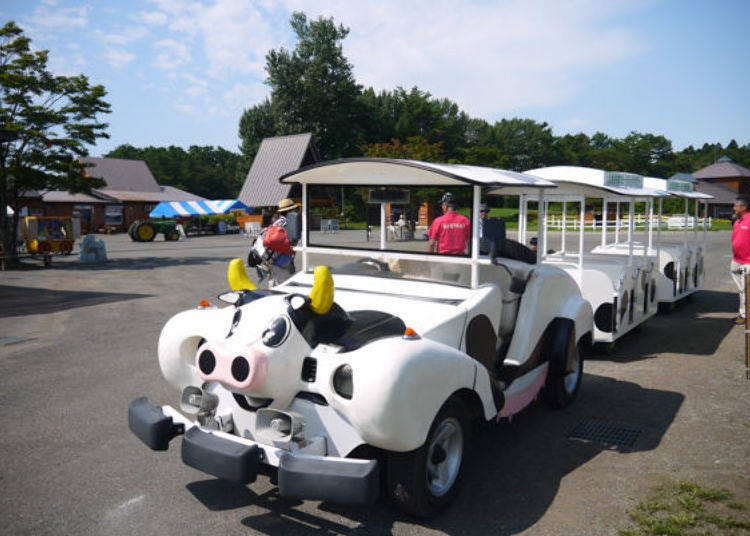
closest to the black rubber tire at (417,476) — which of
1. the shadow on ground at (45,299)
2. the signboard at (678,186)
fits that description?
→ the signboard at (678,186)

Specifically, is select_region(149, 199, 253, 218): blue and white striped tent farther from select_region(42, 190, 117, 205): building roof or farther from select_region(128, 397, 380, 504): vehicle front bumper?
select_region(128, 397, 380, 504): vehicle front bumper

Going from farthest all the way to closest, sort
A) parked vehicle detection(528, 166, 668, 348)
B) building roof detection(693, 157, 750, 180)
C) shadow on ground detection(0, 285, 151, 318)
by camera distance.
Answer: building roof detection(693, 157, 750, 180) → shadow on ground detection(0, 285, 151, 318) → parked vehicle detection(528, 166, 668, 348)

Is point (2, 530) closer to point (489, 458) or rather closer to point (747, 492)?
point (489, 458)

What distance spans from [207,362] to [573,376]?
12.8 feet

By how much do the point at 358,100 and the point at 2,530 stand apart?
62199mm

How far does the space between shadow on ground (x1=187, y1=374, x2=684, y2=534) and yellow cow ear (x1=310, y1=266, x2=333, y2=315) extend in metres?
1.33

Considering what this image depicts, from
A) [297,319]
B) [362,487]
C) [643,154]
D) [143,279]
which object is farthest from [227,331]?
[643,154]

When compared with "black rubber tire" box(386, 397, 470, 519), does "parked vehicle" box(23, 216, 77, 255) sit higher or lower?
higher

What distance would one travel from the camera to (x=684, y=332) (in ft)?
31.3

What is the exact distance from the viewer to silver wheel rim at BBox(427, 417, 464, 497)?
12.1 ft

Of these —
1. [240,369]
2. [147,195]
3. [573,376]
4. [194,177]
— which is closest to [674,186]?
[573,376]

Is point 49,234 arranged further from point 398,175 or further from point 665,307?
point 398,175

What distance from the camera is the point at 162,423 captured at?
3727 mm

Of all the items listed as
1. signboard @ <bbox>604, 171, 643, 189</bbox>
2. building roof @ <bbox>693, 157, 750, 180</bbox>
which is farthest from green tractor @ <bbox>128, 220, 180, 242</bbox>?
building roof @ <bbox>693, 157, 750, 180</bbox>
